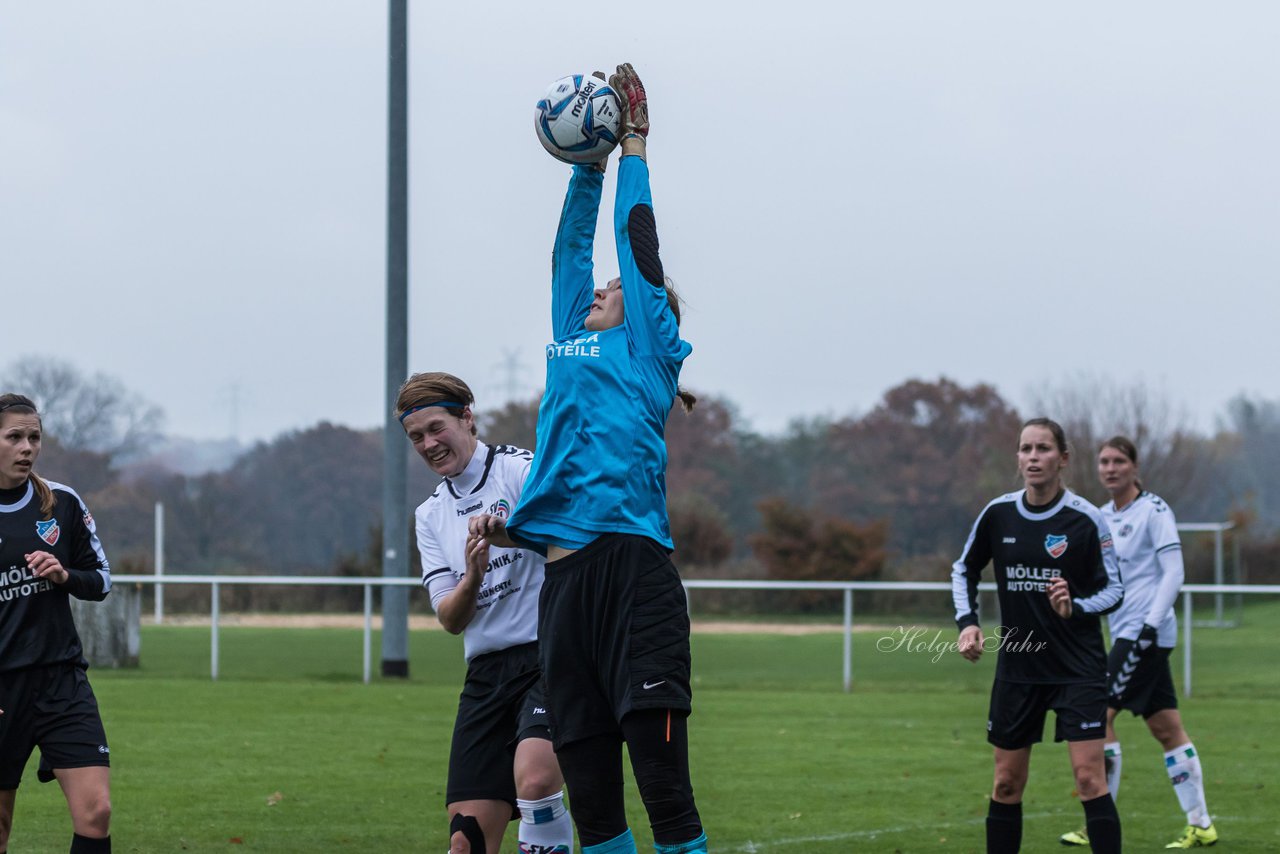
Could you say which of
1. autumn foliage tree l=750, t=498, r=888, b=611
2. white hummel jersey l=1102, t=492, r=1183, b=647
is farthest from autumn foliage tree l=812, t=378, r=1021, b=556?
white hummel jersey l=1102, t=492, r=1183, b=647

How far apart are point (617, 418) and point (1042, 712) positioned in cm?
294

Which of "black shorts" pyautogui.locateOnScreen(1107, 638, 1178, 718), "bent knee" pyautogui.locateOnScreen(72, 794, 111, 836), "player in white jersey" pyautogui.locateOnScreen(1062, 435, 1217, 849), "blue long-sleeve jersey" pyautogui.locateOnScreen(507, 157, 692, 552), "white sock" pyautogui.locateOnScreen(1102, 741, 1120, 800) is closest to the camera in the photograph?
"blue long-sleeve jersey" pyautogui.locateOnScreen(507, 157, 692, 552)

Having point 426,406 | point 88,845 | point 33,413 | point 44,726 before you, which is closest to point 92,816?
point 88,845

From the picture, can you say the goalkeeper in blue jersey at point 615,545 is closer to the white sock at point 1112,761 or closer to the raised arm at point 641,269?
the raised arm at point 641,269

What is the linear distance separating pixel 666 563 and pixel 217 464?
38.9m

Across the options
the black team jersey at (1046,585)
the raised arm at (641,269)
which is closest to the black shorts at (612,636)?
the raised arm at (641,269)

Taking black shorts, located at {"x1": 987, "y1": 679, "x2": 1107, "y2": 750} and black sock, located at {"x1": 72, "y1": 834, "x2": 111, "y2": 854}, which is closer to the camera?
black sock, located at {"x1": 72, "y1": 834, "x2": 111, "y2": 854}

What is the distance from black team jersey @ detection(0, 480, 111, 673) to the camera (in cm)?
518

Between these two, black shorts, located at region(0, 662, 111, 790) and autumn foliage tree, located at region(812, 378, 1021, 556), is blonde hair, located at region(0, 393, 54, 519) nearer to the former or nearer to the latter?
black shorts, located at region(0, 662, 111, 790)

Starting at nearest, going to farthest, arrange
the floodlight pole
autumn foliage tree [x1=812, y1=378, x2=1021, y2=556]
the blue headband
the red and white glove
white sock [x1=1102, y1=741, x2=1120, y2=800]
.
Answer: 1. the red and white glove
2. the blue headband
3. white sock [x1=1102, y1=741, x2=1120, y2=800]
4. the floodlight pole
5. autumn foliage tree [x1=812, y1=378, x2=1021, y2=556]

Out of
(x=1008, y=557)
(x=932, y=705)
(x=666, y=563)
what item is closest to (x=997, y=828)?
(x=1008, y=557)

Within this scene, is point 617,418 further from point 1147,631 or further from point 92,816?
point 1147,631

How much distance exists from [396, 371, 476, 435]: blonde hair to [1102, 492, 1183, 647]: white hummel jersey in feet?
13.6

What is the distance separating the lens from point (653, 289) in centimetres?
394
